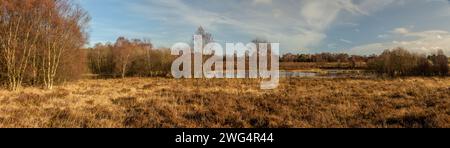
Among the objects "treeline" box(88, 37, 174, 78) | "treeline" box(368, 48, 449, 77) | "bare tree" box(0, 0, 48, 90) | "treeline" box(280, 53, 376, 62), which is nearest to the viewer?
"bare tree" box(0, 0, 48, 90)

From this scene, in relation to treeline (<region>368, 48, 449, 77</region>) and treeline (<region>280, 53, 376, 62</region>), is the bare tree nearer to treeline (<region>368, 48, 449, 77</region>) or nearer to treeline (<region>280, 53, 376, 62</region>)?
treeline (<region>368, 48, 449, 77</region>)

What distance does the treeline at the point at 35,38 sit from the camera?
20.3 meters

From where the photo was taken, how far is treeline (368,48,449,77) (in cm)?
5562

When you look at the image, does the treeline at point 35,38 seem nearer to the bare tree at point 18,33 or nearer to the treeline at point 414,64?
the bare tree at point 18,33

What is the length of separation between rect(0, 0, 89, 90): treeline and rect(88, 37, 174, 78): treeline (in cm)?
2543

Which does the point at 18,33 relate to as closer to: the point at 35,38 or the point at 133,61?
the point at 35,38

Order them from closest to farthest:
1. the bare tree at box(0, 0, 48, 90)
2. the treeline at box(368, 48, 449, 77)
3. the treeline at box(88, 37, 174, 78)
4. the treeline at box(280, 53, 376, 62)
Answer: the bare tree at box(0, 0, 48, 90)
the treeline at box(88, 37, 174, 78)
the treeline at box(368, 48, 449, 77)
the treeline at box(280, 53, 376, 62)

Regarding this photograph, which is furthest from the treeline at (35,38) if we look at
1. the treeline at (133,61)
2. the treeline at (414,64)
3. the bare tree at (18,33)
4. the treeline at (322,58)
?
the treeline at (322,58)

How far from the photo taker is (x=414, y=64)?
56094mm

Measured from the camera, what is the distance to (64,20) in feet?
78.2

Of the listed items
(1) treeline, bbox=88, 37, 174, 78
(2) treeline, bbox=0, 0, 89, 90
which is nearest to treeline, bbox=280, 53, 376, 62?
(1) treeline, bbox=88, 37, 174, 78
